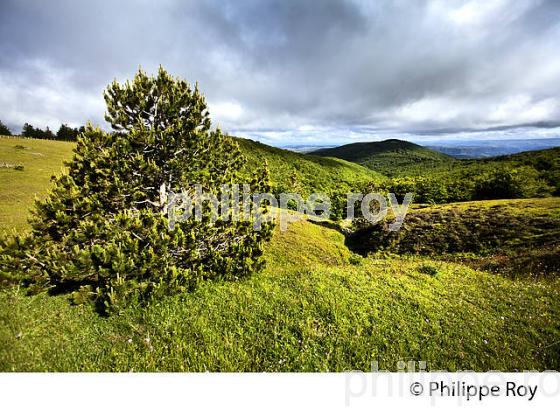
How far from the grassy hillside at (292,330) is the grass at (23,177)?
8.89m

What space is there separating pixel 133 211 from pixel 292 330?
9.78 meters

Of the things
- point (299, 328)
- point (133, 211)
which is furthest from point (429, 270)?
point (133, 211)

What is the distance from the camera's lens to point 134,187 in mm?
12133

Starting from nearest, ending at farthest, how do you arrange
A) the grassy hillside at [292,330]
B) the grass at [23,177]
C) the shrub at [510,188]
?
the grassy hillside at [292,330]
the grass at [23,177]
the shrub at [510,188]

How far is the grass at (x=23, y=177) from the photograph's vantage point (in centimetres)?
2932

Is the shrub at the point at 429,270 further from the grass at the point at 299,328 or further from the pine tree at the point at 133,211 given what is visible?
the pine tree at the point at 133,211

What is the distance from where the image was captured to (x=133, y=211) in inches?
502

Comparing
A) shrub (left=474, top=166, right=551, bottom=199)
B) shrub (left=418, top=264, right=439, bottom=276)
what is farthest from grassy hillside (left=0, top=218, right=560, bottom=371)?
shrub (left=474, top=166, right=551, bottom=199)

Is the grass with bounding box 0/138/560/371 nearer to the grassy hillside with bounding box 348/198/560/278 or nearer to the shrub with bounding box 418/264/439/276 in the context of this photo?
the shrub with bounding box 418/264/439/276

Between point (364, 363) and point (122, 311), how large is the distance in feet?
32.5
